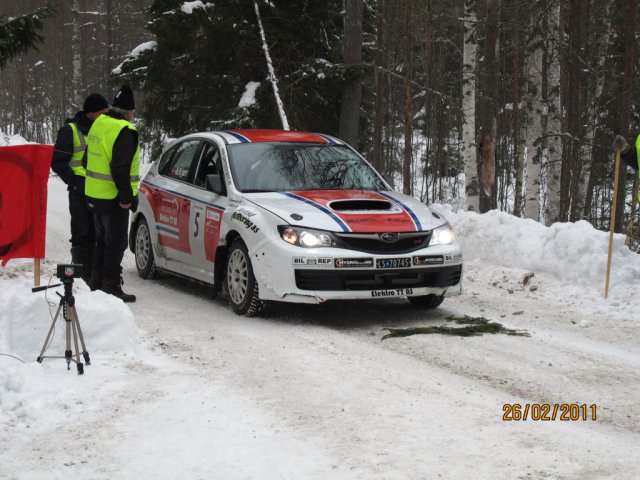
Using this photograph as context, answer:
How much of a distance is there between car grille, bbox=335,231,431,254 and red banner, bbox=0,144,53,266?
2643 mm

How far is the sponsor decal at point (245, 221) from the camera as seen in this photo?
25.4 feet

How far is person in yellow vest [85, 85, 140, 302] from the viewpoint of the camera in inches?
326

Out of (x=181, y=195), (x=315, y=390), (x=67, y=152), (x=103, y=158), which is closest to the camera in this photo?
(x=315, y=390)

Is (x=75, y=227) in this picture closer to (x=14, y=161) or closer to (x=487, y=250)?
(x=14, y=161)

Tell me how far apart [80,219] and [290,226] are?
2.67m

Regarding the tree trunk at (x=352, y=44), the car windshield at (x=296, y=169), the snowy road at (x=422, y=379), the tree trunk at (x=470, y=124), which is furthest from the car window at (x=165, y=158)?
the tree trunk at (x=470, y=124)

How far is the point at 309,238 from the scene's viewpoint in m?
7.47

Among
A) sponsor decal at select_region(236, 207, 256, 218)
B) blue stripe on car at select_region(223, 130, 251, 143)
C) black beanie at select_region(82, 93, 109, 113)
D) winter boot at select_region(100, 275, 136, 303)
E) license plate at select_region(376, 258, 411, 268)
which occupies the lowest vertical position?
winter boot at select_region(100, 275, 136, 303)

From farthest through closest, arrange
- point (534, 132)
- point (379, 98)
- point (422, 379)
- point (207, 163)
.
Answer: point (379, 98), point (534, 132), point (207, 163), point (422, 379)

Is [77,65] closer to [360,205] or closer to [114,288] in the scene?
[114,288]

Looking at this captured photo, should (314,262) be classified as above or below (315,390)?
above

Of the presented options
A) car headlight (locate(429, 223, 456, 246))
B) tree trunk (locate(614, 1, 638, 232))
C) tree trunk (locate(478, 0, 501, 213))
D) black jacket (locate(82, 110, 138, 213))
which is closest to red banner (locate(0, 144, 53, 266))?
black jacket (locate(82, 110, 138, 213))

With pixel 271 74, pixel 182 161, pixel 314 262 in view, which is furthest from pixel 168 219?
pixel 271 74

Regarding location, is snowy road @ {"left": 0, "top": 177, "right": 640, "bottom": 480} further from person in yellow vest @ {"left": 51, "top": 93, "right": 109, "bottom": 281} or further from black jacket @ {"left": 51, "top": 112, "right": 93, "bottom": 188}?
black jacket @ {"left": 51, "top": 112, "right": 93, "bottom": 188}
